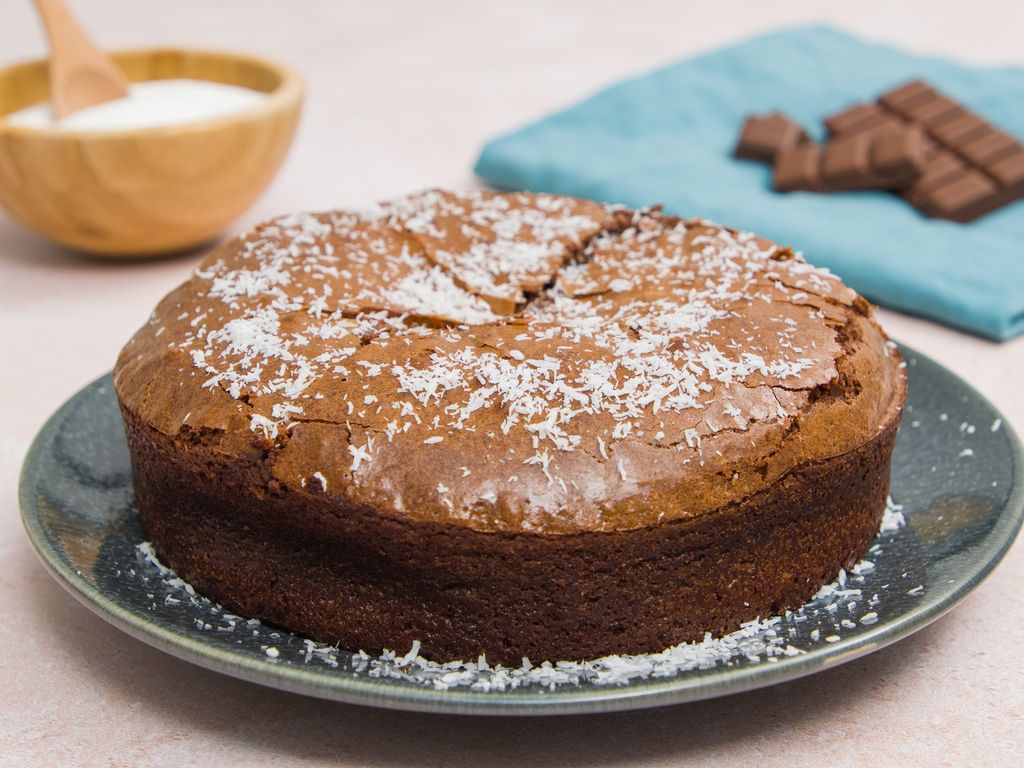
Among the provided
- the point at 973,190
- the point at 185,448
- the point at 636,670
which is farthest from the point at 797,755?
the point at 973,190

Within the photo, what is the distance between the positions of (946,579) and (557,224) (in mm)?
973

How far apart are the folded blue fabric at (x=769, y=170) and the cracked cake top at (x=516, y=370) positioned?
109cm

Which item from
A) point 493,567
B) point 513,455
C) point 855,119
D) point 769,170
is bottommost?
point 769,170

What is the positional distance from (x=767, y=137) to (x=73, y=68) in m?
1.99

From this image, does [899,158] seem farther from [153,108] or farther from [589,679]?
[589,679]

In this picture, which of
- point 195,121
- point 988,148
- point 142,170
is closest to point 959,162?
point 988,148

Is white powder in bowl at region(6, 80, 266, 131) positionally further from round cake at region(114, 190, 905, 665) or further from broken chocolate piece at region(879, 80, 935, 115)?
broken chocolate piece at region(879, 80, 935, 115)

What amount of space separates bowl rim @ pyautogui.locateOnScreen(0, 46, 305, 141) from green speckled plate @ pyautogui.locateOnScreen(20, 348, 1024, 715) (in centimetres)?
94

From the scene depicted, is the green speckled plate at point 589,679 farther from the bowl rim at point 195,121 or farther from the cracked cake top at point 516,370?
the bowl rim at point 195,121

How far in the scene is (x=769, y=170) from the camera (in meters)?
3.83

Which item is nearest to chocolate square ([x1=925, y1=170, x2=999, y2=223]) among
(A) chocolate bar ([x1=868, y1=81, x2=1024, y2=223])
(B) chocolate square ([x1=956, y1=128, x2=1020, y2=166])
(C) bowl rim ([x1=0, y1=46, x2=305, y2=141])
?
(A) chocolate bar ([x1=868, y1=81, x2=1024, y2=223])

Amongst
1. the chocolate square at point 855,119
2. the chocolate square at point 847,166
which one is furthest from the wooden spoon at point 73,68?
the chocolate square at point 855,119

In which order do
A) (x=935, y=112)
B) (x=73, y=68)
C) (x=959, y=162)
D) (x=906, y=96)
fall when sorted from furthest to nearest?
(x=906, y=96)
(x=935, y=112)
(x=959, y=162)
(x=73, y=68)

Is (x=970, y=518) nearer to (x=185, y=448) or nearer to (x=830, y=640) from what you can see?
(x=830, y=640)
